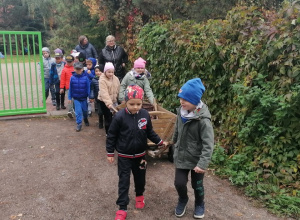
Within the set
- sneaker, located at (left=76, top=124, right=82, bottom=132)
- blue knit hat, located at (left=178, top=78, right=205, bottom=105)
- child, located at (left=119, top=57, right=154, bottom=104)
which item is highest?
blue knit hat, located at (left=178, top=78, right=205, bottom=105)

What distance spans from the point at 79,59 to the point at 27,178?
455 cm

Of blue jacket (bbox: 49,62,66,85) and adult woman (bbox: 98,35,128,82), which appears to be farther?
blue jacket (bbox: 49,62,66,85)

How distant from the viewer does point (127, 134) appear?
3525mm

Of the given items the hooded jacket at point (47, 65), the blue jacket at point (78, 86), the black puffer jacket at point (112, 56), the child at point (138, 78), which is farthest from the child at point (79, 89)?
the hooded jacket at point (47, 65)

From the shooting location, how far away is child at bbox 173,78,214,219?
3215 mm

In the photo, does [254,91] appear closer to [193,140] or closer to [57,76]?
[193,140]

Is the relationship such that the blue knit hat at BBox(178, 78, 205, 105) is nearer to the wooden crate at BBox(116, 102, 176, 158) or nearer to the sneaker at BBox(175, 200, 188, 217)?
the sneaker at BBox(175, 200, 188, 217)

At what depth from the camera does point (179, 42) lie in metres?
6.43

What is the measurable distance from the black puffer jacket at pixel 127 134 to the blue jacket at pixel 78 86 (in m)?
3.58

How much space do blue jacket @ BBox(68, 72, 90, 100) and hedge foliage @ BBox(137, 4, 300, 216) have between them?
2.37m

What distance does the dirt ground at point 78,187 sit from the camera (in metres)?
3.69

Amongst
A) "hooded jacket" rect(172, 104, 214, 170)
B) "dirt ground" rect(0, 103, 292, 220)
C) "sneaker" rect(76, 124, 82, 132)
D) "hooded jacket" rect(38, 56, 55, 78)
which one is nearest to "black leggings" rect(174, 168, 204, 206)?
"hooded jacket" rect(172, 104, 214, 170)

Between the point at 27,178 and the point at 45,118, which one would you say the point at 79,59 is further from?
the point at 27,178

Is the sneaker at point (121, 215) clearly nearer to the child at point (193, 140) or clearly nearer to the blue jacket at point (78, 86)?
the child at point (193, 140)
